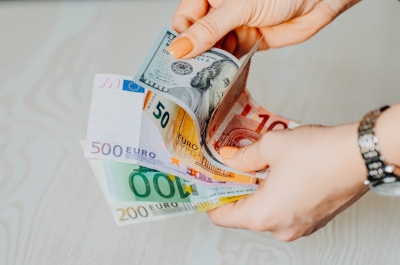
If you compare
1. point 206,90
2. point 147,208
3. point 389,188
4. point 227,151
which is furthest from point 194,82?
point 389,188

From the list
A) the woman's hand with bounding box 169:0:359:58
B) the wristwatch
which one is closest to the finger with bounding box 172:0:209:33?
the woman's hand with bounding box 169:0:359:58

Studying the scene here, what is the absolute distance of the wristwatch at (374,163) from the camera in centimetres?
60

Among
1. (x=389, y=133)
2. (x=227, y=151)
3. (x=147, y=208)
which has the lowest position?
(x=147, y=208)

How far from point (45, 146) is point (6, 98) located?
0.61 feet

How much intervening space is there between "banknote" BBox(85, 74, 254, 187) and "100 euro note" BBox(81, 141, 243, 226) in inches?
1.5

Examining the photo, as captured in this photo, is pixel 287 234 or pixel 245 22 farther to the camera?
pixel 245 22

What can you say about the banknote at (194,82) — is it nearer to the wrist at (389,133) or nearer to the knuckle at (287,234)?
the knuckle at (287,234)

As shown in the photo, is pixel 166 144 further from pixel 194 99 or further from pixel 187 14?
pixel 187 14

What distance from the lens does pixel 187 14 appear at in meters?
0.90

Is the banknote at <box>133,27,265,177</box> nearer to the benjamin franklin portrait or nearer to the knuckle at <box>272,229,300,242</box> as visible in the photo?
the benjamin franklin portrait

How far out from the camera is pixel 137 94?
2.84 ft

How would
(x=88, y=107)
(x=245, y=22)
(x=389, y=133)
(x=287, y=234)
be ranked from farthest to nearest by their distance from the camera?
(x=88, y=107) < (x=245, y=22) < (x=287, y=234) < (x=389, y=133)

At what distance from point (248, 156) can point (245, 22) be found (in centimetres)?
27

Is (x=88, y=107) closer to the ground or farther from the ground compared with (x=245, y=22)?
closer to the ground
